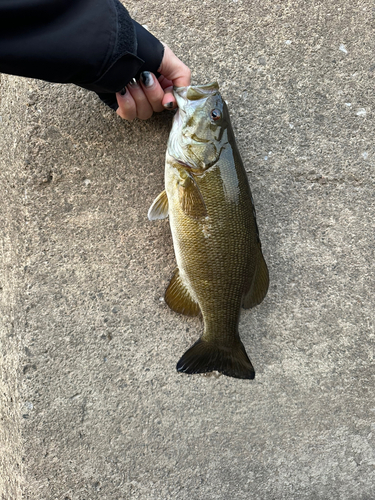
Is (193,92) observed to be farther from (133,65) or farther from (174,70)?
(133,65)

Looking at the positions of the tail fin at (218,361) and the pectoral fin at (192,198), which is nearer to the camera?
the pectoral fin at (192,198)

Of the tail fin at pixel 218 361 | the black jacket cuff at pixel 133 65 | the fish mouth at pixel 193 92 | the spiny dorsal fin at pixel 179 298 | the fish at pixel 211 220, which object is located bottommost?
the tail fin at pixel 218 361

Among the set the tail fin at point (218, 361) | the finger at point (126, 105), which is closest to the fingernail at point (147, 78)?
the finger at point (126, 105)

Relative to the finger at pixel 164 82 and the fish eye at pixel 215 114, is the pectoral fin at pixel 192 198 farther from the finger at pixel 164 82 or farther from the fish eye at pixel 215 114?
the finger at pixel 164 82

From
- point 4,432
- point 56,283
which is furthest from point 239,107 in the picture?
point 4,432

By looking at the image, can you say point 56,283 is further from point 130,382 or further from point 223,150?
point 223,150

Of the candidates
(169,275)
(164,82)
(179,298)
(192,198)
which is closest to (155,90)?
(164,82)

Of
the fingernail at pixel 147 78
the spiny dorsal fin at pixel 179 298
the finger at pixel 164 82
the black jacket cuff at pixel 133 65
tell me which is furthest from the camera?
the spiny dorsal fin at pixel 179 298

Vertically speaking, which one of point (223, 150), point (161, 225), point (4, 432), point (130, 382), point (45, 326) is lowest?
point (4, 432)
